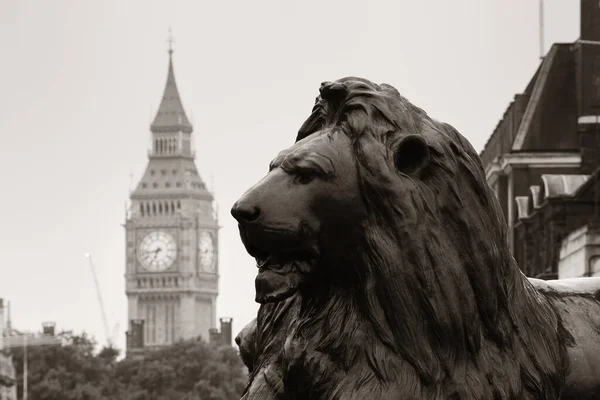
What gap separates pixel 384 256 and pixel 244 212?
49cm

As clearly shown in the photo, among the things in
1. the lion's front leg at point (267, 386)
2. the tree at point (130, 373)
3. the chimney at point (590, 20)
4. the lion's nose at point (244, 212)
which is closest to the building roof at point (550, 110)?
the chimney at point (590, 20)

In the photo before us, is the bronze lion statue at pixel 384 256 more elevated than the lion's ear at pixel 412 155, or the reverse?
the lion's ear at pixel 412 155

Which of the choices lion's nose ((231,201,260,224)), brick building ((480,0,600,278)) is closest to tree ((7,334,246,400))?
brick building ((480,0,600,278))

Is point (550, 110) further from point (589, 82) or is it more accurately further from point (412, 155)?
point (412, 155)

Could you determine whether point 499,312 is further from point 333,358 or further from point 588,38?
point 588,38

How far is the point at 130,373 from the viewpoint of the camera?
165000 millimetres

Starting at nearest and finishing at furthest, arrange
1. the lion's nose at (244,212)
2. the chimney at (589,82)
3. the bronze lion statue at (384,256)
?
the lion's nose at (244,212) → the bronze lion statue at (384,256) → the chimney at (589,82)

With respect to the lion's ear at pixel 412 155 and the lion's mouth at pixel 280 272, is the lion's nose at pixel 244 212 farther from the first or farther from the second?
the lion's ear at pixel 412 155

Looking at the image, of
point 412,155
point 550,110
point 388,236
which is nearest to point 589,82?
point 550,110

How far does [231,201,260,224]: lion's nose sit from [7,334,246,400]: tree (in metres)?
130

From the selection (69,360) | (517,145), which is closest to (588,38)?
(517,145)

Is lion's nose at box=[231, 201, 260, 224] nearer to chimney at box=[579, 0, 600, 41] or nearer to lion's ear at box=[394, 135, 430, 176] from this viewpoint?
lion's ear at box=[394, 135, 430, 176]

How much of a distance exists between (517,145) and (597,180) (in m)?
19.3

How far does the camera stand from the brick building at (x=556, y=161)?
5741cm
